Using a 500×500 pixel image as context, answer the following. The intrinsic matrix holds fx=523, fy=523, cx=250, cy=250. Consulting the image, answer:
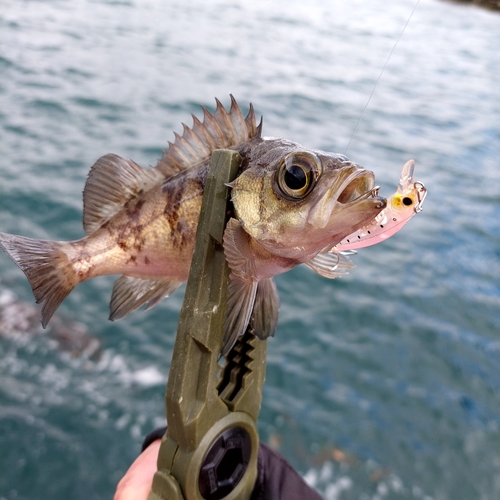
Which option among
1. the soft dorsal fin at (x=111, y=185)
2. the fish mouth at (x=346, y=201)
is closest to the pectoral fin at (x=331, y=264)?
the fish mouth at (x=346, y=201)

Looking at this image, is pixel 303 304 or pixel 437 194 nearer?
pixel 303 304

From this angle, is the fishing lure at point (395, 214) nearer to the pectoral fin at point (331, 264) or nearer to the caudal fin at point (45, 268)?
the pectoral fin at point (331, 264)

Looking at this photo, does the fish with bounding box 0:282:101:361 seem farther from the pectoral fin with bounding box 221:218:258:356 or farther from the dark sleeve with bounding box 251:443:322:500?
the pectoral fin with bounding box 221:218:258:356

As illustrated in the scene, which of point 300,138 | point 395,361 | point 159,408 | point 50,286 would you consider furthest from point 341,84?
point 50,286

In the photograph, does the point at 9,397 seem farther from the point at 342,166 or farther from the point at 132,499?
the point at 342,166

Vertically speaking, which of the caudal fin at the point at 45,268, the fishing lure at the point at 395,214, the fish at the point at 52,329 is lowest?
the fish at the point at 52,329

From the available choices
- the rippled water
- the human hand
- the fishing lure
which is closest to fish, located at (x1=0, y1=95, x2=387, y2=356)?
the fishing lure
